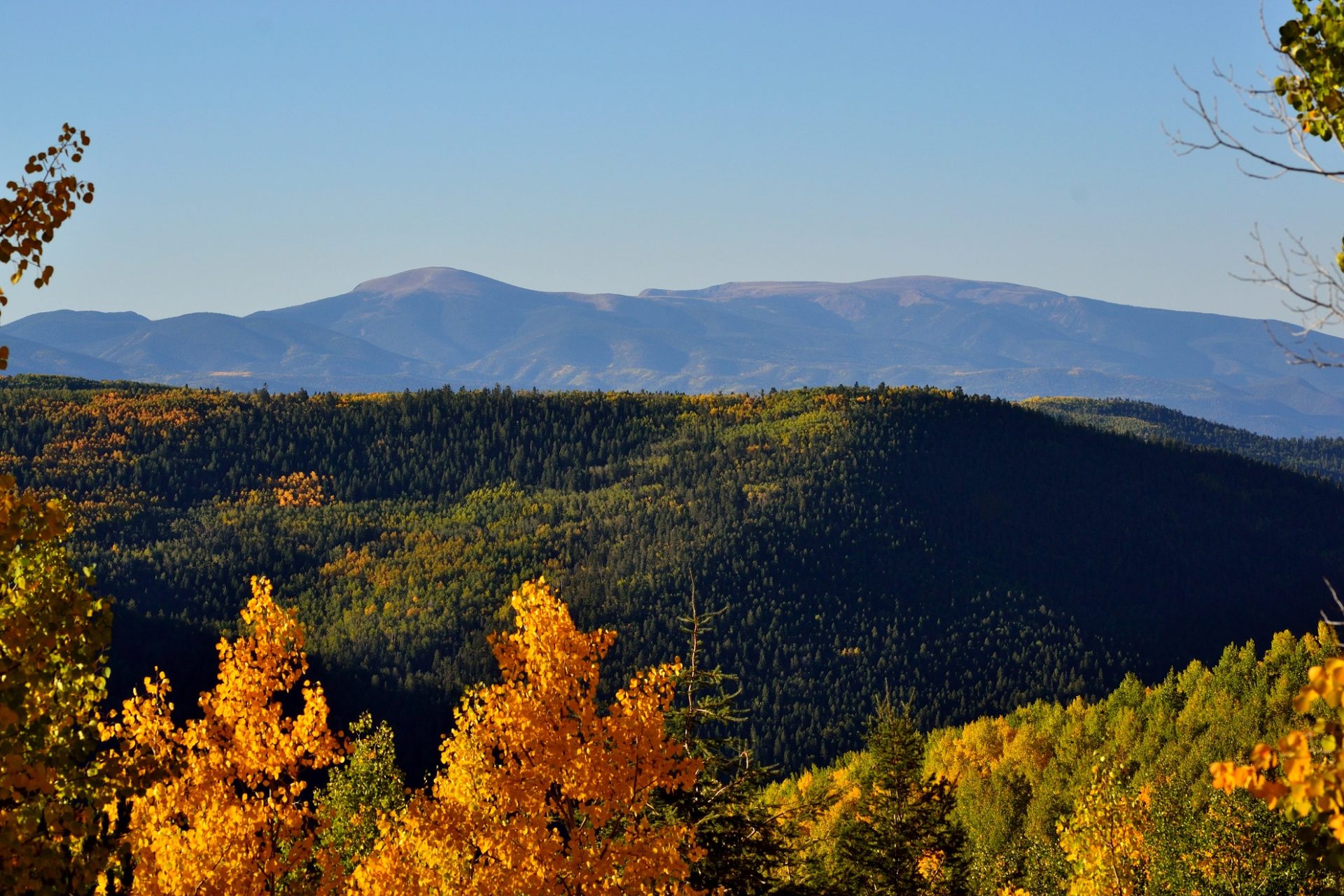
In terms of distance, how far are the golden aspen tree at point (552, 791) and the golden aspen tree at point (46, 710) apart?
10376 mm

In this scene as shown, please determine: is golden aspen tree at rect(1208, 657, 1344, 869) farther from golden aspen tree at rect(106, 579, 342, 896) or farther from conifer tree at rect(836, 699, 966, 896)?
conifer tree at rect(836, 699, 966, 896)

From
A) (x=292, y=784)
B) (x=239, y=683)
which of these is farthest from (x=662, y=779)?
(x=239, y=683)

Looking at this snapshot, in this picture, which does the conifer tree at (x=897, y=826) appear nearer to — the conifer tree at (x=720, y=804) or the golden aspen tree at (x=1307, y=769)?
the conifer tree at (x=720, y=804)

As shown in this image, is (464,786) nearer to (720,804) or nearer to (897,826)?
(720,804)

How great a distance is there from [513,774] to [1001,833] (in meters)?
109

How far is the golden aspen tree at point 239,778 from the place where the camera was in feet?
83.5

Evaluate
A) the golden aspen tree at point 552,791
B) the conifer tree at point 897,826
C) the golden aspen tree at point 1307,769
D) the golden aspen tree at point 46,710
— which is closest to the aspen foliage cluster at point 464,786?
the golden aspen tree at point 552,791

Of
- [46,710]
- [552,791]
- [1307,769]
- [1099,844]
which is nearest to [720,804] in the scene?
[552,791]

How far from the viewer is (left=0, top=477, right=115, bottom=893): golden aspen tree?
13.5m

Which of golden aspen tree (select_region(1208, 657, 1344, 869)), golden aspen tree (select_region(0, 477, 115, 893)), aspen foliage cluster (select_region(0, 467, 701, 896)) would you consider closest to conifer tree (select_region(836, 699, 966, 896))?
aspen foliage cluster (select_region(0, 467, 701, 896))

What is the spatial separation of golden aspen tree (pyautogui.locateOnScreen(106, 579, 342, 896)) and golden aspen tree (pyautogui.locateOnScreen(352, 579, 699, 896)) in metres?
2.18

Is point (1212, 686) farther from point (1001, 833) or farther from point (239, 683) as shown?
point (239, 683)

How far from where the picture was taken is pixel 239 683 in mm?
Result: 27781

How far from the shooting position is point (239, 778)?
90.8ft
